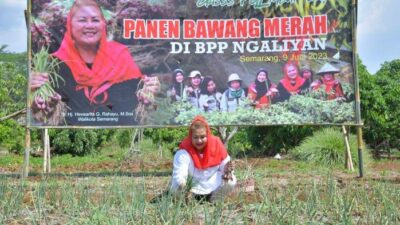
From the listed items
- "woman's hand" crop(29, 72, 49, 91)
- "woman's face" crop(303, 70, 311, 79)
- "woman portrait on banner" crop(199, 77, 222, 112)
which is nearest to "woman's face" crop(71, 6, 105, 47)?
"woman's hand" crop(29, 72, 49, 91)

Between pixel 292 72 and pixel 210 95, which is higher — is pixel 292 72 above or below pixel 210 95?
above

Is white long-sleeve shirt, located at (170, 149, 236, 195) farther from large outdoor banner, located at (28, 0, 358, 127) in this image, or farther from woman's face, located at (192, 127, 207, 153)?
large outdoor banner, located at (28, 0, 358, 127)

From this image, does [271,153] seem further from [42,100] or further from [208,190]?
[208,190]

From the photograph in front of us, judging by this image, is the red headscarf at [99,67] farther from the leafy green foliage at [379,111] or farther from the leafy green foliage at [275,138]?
the leafy green foliage at [379,111]

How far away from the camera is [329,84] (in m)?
7.42

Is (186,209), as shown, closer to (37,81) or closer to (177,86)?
(177,86)

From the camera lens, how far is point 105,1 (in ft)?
24.6

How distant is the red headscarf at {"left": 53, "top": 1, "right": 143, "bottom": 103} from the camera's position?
293 inches

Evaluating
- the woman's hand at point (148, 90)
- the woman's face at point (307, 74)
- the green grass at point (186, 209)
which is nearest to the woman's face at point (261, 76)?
the woman's face at point (307, 74)

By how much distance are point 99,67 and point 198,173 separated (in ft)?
11.0

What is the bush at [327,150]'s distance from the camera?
10.4 meters

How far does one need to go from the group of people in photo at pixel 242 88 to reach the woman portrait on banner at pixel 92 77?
412 millimetres

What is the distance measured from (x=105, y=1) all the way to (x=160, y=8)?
30.2 inches

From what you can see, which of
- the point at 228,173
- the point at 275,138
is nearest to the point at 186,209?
the point at 228,173
